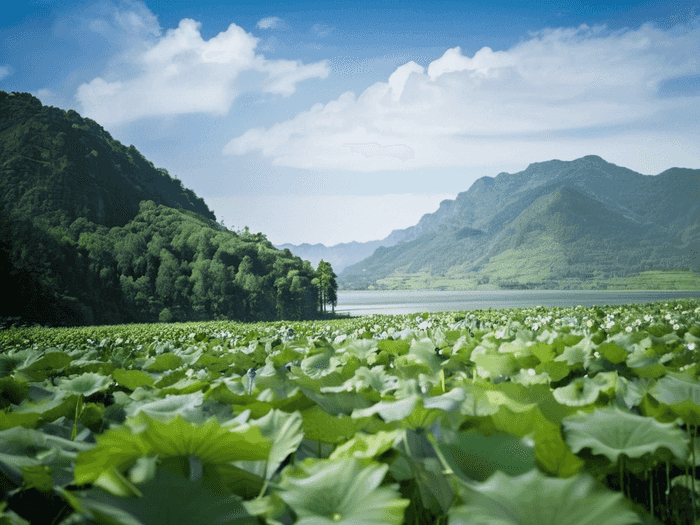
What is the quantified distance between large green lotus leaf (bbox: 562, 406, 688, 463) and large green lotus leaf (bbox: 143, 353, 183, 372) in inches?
81.2

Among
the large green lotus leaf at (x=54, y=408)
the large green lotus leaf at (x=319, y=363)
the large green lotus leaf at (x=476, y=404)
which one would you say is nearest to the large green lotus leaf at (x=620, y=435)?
the large green lotus leaf at (x=476, y=404)

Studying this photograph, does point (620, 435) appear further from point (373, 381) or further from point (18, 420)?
point (18, 420)

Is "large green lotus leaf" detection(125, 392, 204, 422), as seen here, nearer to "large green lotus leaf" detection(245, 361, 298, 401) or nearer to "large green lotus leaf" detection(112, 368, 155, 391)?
"large green lotus leaf" detection(245, 361, 298, 401)

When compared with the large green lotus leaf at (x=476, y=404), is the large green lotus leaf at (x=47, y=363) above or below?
below

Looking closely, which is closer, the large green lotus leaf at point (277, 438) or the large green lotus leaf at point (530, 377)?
the large green lotus leaf at point (277, 438)

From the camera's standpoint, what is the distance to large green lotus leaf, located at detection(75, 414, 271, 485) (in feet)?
2.72

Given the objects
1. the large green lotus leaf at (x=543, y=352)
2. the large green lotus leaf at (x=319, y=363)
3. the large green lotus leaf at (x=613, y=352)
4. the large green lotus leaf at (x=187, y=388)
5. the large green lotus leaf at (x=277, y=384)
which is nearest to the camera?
the large green lotus leaf at (x=277, y=384)

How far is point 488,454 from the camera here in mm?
897

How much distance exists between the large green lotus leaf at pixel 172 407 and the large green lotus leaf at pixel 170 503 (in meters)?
0.51

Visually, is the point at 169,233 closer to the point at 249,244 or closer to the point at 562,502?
the point at 249,244

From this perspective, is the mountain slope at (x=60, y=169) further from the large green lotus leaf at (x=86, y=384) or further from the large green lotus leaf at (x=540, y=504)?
the large green lotus leaf at (x=540, y=504)

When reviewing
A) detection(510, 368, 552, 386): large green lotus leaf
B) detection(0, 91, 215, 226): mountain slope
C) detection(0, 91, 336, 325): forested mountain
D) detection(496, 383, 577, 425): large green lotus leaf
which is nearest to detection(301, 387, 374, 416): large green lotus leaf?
detection(496, 383, 577, 425): large green lotus leaf

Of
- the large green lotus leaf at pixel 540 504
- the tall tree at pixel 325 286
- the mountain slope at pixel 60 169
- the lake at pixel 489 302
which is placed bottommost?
the lake at pixel 489 302

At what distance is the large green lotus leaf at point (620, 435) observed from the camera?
938 millimetres
